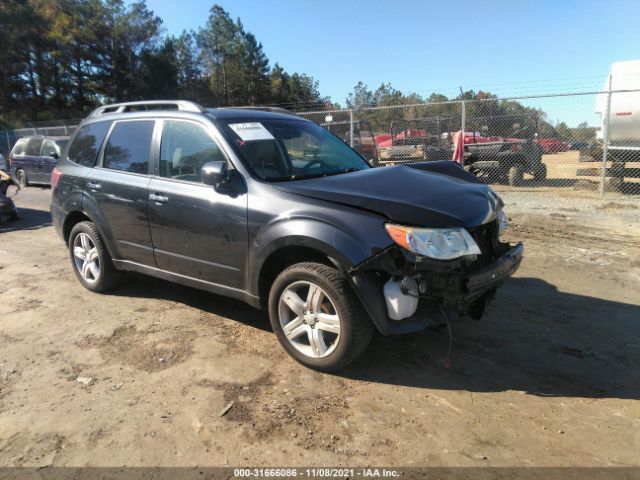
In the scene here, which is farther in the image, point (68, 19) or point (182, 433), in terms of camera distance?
point (68, 19)

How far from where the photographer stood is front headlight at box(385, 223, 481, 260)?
2969mm

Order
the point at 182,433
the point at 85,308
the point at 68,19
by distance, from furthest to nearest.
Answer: the point at 68,19 < the point at 85,308 < the point at 182,433

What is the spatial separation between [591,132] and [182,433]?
15.5 metres

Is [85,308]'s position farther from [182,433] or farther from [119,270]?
[182,433]

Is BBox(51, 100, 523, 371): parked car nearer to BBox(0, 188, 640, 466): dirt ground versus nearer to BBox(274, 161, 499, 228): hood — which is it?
BBox(274, 161, 499, 228): hood

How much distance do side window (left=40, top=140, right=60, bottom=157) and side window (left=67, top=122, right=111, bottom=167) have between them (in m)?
10.3

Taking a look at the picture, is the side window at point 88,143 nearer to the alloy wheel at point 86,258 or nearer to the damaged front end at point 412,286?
the alloy wheel at point 86,258

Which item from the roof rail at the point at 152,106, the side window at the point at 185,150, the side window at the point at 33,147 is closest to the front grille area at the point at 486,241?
the side window at the point at 185,150

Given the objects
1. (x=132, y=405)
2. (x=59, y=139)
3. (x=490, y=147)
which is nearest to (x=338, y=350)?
(x=132, y=405)

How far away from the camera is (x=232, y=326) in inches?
170

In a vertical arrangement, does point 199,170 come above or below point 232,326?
above

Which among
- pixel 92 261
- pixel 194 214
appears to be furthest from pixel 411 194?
pixel 92 261

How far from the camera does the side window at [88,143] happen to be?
16.5 feet

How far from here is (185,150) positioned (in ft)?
13.7
